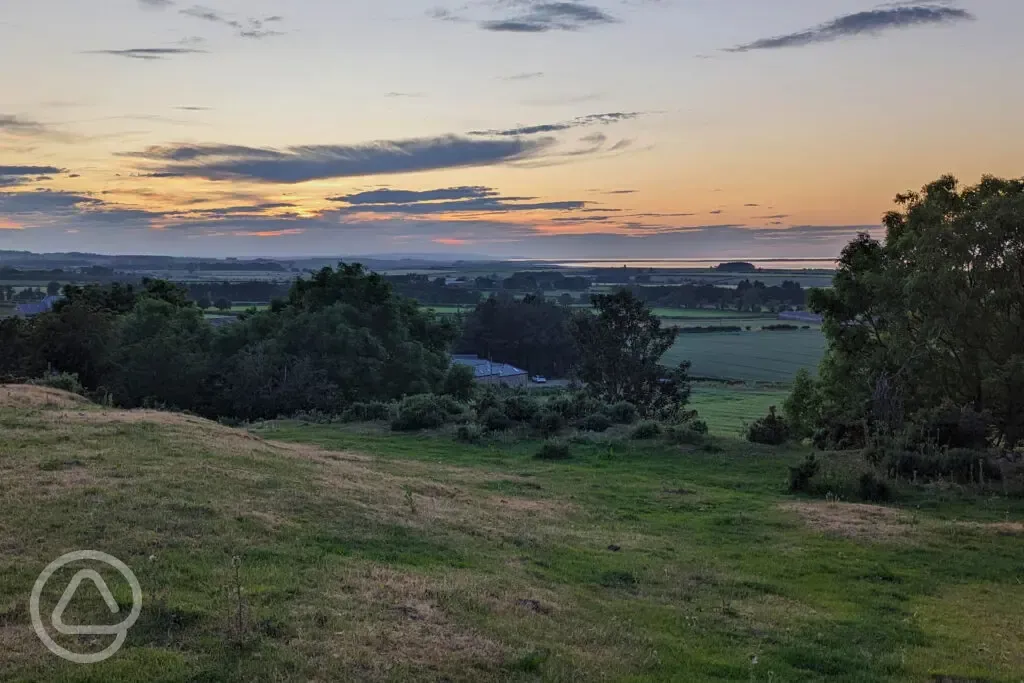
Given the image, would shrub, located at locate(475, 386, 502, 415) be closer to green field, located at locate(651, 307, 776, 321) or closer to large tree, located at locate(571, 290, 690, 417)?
large tree, located at locate(571, 290, 690, 417)

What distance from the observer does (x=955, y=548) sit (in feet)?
46.6

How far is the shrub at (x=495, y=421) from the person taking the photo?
2817 cm

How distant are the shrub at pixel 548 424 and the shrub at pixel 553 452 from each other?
12.2 feet

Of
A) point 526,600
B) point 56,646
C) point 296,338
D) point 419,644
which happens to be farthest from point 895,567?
point 296,338

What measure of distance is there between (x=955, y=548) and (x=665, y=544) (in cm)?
558

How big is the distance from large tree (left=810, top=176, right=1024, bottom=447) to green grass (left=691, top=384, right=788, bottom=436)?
57.5 ft

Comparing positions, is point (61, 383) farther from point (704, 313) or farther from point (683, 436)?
point (704, 313)

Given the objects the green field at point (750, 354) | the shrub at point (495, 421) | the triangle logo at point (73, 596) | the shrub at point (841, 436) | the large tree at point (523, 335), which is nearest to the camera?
the triangle logo at point (73, 596)

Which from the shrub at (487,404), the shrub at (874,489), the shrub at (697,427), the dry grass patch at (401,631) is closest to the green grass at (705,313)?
the shrub at (487,404)

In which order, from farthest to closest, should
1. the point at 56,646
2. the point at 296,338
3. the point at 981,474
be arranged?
the point at 296,338 → the point at 981,474 → the point at 56,646

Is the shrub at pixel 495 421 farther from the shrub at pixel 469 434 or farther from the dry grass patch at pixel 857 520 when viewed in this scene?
the dry grass patch at pixel 857 520

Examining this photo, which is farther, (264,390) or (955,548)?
(264,390)

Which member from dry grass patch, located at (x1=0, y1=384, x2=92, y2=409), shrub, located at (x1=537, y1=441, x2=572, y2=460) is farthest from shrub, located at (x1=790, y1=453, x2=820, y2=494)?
dry grass patch, located at (x1=0, y1=384, x2=92, y2=409)

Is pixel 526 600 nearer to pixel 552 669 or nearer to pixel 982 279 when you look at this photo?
pixel 552 669
